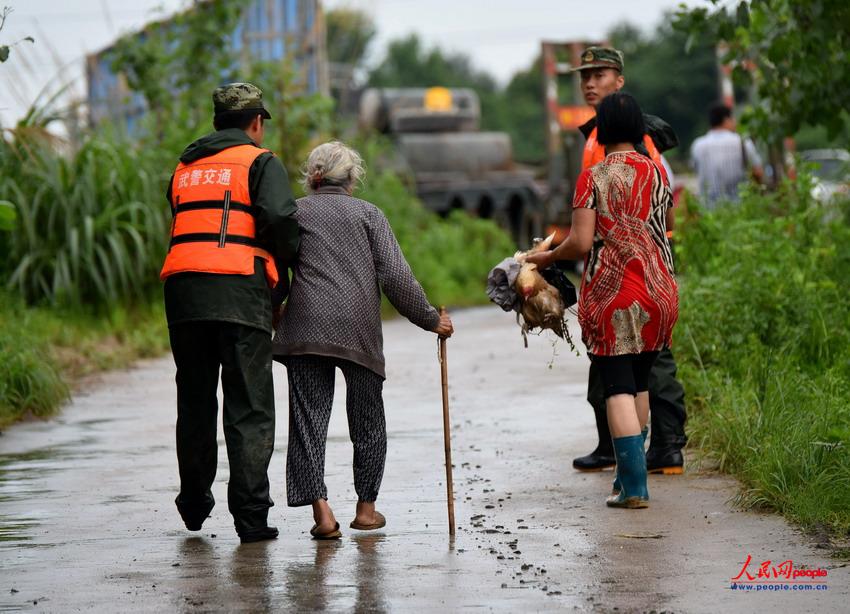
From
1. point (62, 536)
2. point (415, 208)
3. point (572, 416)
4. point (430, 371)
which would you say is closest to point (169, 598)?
point (62, 536)

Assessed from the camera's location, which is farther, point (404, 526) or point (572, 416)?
point (572, 416)

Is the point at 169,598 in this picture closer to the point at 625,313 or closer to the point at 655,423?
the point at 625,313

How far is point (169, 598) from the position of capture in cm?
534

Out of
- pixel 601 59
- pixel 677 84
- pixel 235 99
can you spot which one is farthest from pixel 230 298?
pixel 677 84

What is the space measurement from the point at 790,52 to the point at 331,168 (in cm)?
423

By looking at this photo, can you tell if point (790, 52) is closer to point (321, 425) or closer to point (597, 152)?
point (597, 152)

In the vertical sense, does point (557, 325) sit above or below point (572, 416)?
above

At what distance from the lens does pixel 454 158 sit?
27.1 meters

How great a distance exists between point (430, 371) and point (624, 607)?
7.54 m

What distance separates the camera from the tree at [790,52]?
957 centimetres

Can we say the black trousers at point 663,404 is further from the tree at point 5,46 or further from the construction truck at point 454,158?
the construction truck at point 454,158

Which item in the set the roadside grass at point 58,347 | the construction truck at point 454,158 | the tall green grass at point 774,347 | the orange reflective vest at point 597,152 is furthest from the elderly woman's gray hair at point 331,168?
the construction truck at point 454,158

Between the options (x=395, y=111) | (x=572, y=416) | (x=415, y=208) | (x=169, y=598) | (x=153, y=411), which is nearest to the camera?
(x=169, y=598)

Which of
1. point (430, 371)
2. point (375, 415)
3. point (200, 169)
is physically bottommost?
point (430, 371)
